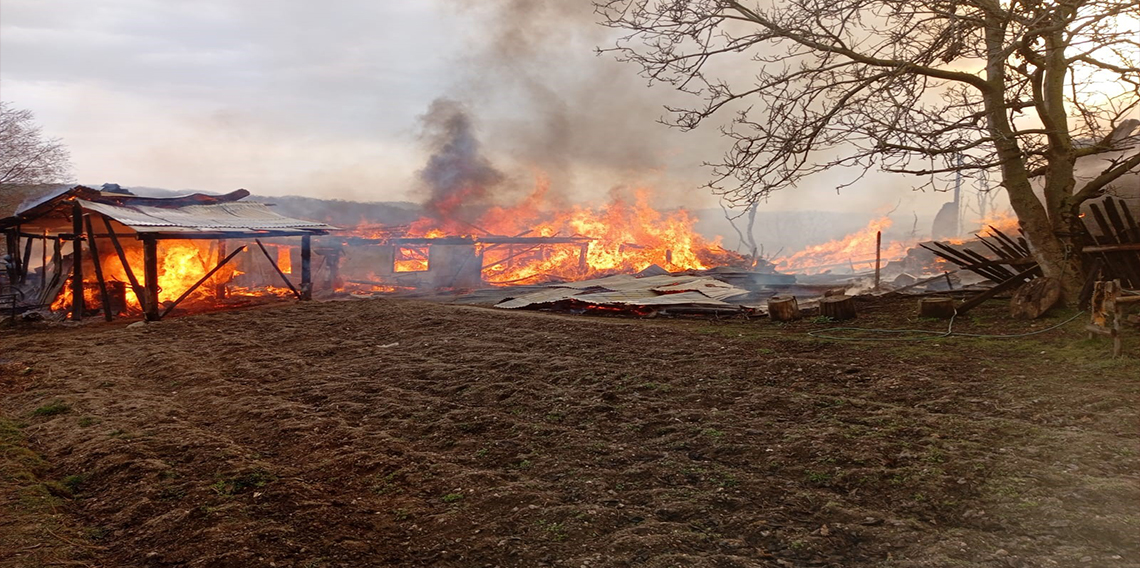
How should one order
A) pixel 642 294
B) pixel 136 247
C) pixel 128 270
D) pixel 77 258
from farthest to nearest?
pixel 136 247 < pixel 642 294 < pixel 77 258 < pixel 128 270

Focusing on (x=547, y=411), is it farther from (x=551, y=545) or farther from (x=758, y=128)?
(x=758, y=128)

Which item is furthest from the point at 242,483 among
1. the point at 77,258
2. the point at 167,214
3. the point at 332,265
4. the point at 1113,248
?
the point at 332,265

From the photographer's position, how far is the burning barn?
13.8m

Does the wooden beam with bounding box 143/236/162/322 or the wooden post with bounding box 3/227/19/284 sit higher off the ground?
the wooden post with bounding box 3/227/19/284

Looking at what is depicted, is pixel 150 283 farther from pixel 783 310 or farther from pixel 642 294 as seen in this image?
pixel 783 310

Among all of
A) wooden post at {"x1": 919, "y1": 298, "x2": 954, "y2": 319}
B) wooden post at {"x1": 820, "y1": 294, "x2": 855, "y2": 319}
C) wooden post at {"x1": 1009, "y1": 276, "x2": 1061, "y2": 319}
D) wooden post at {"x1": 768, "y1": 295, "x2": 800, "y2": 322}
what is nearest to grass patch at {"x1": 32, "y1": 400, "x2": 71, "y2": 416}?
wooden post at {"x1": 768, "y1": 295, "x2": 800, "y2": 322}

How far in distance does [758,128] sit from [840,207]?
71680 mm

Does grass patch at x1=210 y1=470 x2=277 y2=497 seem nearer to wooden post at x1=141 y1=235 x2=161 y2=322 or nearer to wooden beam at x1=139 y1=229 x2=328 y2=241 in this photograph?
wooden beam at x1=139 y1=229 x2=328 y2=241

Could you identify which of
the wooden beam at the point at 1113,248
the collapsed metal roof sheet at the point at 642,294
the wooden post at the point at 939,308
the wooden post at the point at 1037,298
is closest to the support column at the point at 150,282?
the collapsed metal roof sheet at the point at 642,294

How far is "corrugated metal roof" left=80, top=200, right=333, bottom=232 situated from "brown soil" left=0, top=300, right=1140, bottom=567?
18.2 feet

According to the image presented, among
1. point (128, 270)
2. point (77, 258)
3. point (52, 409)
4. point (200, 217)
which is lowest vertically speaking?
point (52, 409)

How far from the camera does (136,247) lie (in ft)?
57.1

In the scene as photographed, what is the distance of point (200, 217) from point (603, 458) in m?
14.9

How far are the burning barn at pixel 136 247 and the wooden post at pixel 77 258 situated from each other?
20 mm
